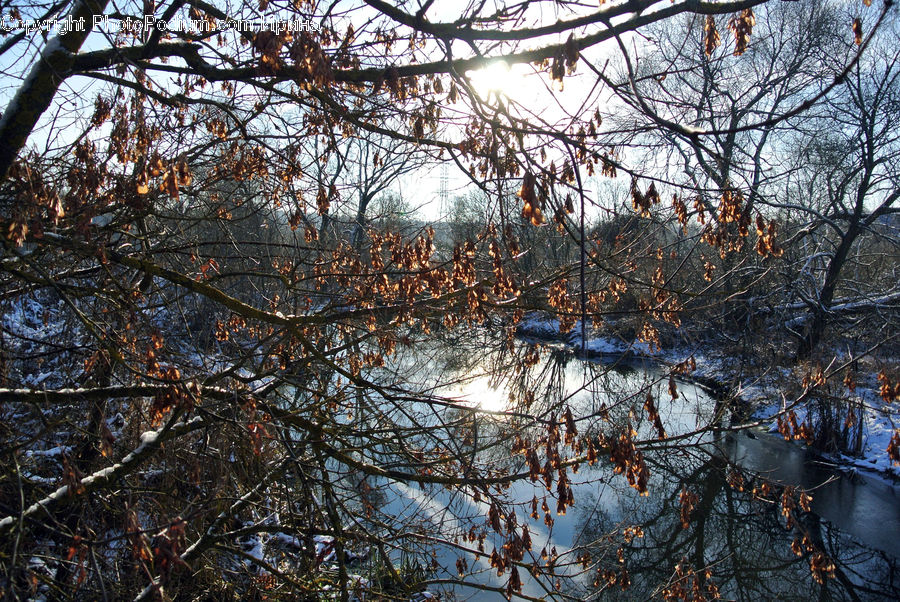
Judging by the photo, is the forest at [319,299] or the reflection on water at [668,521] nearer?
the forest at [319,299]

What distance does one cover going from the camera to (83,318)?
2.61 m

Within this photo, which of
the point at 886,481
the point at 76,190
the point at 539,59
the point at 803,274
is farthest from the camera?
the point at 803,274

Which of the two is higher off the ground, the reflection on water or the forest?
the forest

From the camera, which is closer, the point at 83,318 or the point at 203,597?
the point at 83,318

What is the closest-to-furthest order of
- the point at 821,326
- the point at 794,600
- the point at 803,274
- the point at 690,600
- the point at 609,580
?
the point at 690,600 → the point at 609,580 → the point at 794,600 → the point at 821,326 → the point at 803,274

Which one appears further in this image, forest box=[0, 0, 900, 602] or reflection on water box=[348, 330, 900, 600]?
reflection on water box=[348, 330, 900, 600]

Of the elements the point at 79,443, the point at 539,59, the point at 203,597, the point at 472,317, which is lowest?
the point at 203,597

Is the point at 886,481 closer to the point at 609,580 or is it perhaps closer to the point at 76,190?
the point at 609,580

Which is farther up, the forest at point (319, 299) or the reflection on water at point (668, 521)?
the forest at point (319, 299)

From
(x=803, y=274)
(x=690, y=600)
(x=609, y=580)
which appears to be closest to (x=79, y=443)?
(x=609, y=580)

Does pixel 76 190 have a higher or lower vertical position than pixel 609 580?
higher

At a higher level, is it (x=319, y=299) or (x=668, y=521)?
(x=319, y=299)

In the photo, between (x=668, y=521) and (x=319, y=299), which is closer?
(x=319, y=299)

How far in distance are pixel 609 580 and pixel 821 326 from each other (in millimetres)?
8774
